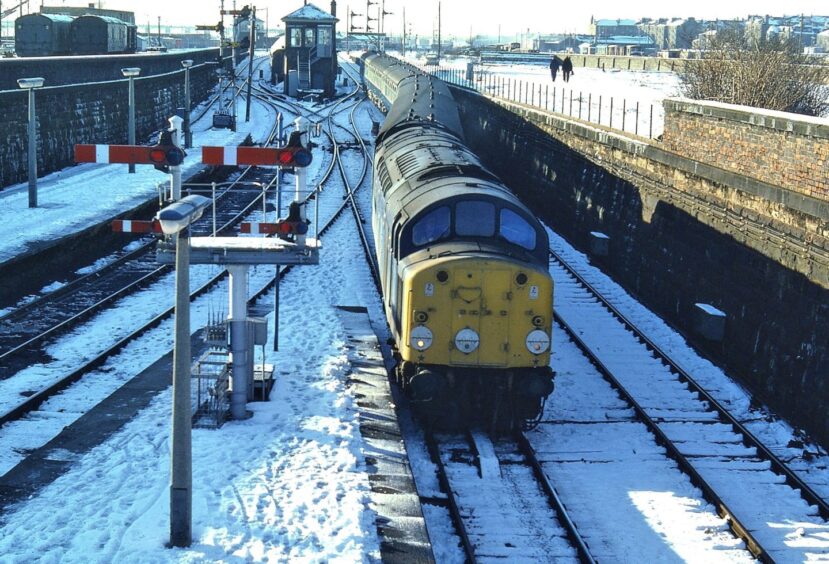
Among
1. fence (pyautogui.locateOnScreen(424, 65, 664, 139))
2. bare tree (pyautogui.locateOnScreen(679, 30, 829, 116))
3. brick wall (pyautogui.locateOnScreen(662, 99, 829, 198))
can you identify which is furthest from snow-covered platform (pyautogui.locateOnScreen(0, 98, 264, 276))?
bare tree (pyautogui.locateOnScreen(679, 30, 829, 116))

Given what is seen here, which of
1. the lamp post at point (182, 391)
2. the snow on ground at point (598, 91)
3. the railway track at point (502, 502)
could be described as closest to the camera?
the lamp post at point (182, 391)

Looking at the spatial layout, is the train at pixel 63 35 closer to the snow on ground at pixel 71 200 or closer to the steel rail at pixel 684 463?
the snow on ground at pixel 71 200

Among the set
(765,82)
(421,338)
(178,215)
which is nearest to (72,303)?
(421,338)

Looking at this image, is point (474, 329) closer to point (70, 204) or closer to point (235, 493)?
point (235, 493)

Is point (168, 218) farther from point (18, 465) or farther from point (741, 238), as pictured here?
point (741, 238)

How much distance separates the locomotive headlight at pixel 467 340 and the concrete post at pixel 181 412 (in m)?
4.40

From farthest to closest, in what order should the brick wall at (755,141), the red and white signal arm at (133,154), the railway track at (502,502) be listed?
1. the brick wall at (755,141)
2. the red and white signal arm at (133,154)
3. the railway track at (502,502)

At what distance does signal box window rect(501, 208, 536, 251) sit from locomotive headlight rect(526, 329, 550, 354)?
4.17 ft

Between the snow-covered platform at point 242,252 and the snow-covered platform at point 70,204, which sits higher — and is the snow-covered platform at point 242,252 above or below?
above

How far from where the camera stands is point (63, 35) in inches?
2164

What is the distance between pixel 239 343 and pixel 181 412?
372cm

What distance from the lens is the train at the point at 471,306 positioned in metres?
12.7

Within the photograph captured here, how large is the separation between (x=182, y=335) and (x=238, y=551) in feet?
6.82

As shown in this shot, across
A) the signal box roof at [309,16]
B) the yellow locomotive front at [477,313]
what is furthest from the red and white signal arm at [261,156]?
the signal box roof at [309,16]
